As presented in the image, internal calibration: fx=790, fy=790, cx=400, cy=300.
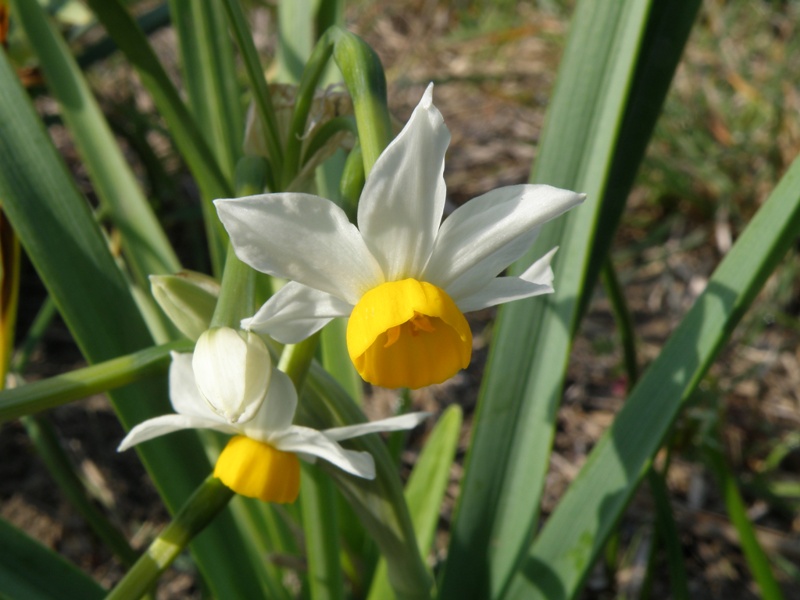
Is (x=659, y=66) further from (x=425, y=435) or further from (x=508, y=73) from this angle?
(x=508, y=73)

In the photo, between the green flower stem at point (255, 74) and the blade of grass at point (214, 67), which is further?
the blade of grass at point (214, 67)

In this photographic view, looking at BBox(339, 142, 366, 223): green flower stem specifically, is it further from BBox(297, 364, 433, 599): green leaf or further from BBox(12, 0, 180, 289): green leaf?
BBox(12, 0, 180, 289): green leaf

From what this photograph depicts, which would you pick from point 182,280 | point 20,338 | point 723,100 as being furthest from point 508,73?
point 182,280

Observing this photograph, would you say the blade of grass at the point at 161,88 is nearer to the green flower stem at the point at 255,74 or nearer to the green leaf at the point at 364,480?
the green flower stem at the point at 255,74

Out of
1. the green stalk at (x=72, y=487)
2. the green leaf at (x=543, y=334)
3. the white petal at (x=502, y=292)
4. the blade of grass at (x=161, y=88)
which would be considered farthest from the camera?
the green stalk at (x=72, y=487)

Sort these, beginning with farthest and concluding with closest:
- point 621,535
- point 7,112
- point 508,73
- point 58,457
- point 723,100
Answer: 1. point 508,73
2. point 723,100
3. point 621,535
4. point 58,457
5. point 7,112

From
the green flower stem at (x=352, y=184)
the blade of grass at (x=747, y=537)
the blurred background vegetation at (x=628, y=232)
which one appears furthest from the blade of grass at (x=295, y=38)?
the blade of grass at (x=747, y=537)

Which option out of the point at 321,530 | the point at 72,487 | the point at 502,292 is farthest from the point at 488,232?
the point at 72,487
